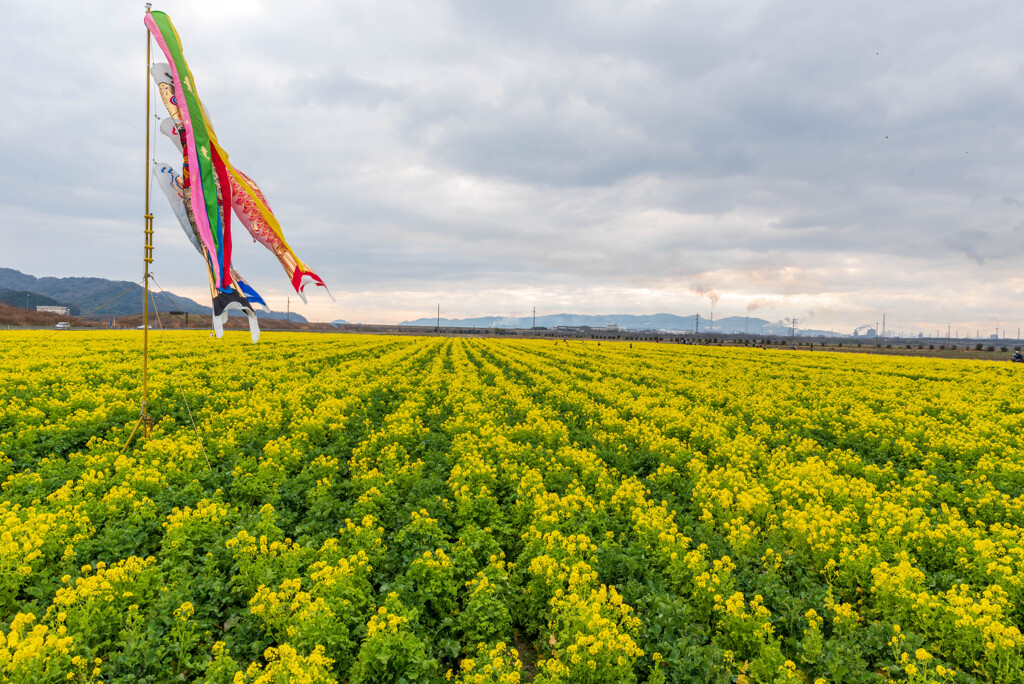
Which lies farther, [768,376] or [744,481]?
[768,376]

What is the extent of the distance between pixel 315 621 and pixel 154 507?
5.21m

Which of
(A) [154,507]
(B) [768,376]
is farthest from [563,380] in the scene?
(A) [154,507]

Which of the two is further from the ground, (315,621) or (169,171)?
(169,171)

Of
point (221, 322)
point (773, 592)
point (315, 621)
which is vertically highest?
point (221, 322)

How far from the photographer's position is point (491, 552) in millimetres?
7516

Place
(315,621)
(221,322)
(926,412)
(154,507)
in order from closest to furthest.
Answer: (315,621) < (154,507) < (221,322) < (926,412)

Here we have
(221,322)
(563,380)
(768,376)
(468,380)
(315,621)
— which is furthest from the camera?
(768,376)

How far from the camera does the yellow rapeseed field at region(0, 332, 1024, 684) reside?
5289 millimetres

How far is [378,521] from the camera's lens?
336 inches

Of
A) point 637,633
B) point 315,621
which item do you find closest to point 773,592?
point 637,633

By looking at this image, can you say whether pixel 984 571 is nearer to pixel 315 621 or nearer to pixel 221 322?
pixel 315 621

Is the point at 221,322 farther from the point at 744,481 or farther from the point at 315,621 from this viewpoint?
the point at 744,481

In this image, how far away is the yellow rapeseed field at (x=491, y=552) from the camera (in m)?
5.29

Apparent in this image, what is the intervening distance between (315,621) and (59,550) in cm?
500
